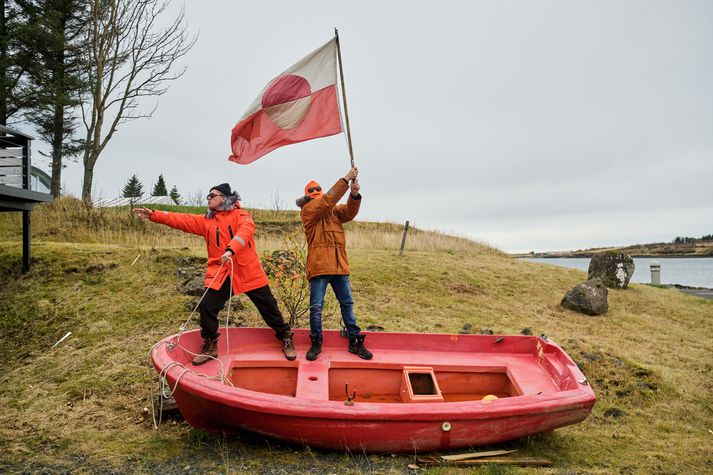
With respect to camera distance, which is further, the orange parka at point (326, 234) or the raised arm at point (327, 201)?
the orange parka at point (326, 234)

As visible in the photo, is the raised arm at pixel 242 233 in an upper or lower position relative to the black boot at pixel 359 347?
upper

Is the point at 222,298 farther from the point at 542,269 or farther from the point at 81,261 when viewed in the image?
the point at 542,269

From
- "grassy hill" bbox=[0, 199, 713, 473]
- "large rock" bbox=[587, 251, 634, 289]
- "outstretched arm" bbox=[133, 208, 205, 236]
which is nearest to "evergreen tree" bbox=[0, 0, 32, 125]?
"grassy hill" bbox=[0, 199, 713, 473]

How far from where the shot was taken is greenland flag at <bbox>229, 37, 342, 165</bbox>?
567 cm

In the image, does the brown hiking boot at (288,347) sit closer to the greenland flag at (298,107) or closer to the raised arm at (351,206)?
the raised arm at (351,206)

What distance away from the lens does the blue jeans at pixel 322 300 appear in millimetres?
5500

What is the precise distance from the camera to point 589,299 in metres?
11.3

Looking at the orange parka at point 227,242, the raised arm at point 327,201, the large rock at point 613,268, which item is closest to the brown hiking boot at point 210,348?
the orange parka at point 227,242

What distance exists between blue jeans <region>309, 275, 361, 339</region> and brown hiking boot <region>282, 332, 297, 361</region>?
9.7 inches

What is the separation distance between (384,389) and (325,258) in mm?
1551

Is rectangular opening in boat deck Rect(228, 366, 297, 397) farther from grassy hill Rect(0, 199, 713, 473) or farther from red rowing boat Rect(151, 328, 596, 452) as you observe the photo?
grassy hill Rect(0, 199, 713, 473)

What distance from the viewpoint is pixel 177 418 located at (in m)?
5.20

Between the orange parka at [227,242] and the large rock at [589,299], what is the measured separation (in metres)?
8.55

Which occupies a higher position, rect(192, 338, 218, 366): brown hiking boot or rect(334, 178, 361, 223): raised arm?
rect(334, 178, 361, 223): raised arm
